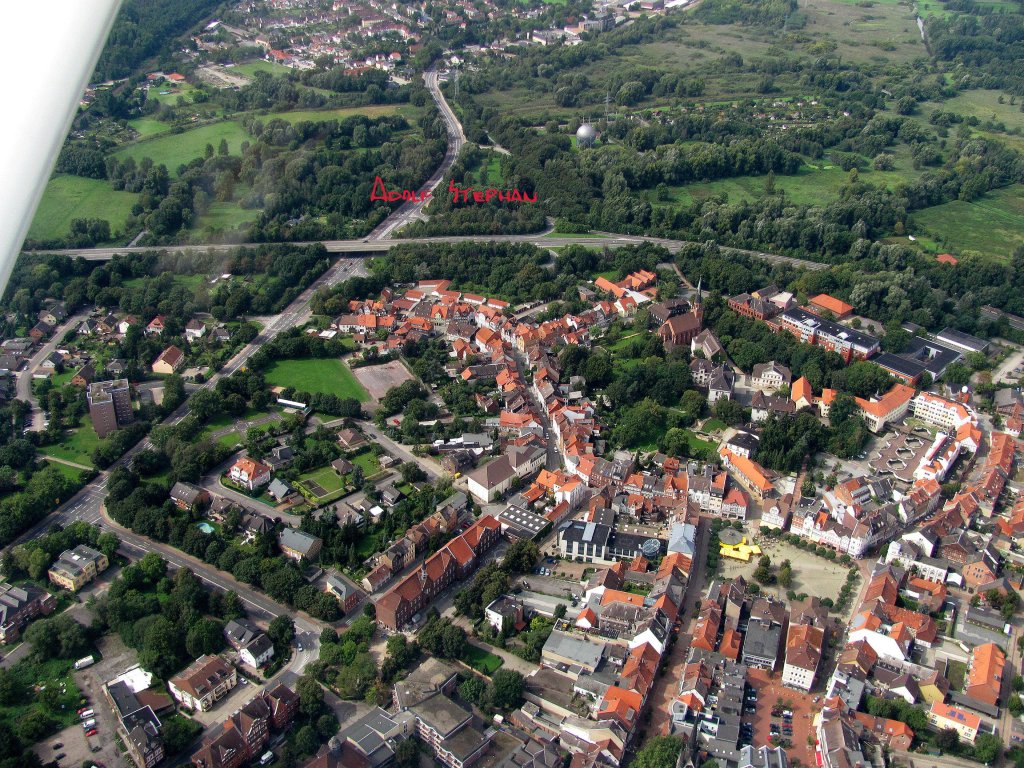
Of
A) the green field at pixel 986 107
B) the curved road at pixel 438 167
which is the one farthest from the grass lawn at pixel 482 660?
the green field at pixel 986 107

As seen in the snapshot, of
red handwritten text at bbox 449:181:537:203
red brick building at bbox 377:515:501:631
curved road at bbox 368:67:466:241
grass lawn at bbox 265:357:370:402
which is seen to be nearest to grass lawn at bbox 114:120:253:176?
curved road at bbox 368:67:466:241

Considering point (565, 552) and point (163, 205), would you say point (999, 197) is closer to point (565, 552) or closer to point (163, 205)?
point (565, 552)

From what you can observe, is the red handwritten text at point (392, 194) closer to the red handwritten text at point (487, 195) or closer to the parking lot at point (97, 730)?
the red handwritten text at point (487, 195)

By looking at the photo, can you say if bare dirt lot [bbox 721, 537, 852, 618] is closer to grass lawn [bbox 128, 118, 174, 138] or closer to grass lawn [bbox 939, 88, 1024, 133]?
grass lawn [bbox 128, 118, 174, 138]

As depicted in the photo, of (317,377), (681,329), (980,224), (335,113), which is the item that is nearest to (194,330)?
(317,377)

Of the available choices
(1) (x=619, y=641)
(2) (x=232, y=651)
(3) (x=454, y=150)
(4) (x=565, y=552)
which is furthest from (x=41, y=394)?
(3) (x=454, y=150)

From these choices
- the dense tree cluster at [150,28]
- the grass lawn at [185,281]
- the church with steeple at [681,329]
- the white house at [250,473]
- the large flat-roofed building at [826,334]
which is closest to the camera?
the white house at [250,473]

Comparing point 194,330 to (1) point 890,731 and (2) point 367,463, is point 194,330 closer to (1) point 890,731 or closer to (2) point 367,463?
(2) point 367,463
